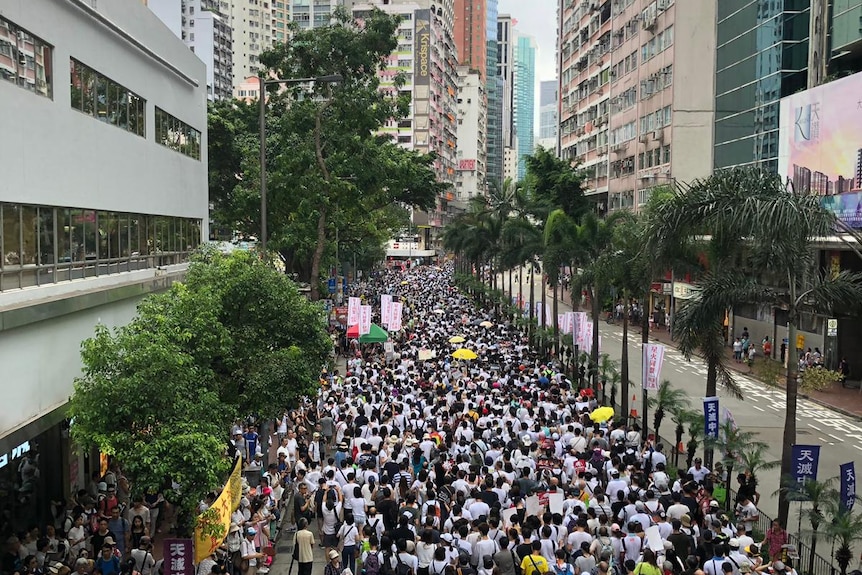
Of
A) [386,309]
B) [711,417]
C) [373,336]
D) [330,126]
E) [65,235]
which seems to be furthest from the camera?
[330,126]

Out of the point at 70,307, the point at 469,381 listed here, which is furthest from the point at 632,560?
the point at 469,381

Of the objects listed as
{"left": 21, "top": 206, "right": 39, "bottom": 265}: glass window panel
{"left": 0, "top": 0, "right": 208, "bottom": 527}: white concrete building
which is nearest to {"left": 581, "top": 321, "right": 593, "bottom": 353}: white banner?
{"left": 0, "top": 0, "right": 208, "bottom": 527}: white concrete building

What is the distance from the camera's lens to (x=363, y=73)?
31062 millimetres

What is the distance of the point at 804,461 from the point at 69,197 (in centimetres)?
1209

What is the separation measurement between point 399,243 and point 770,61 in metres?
70.8

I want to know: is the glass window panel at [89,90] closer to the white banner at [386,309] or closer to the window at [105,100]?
the window at [105,100]

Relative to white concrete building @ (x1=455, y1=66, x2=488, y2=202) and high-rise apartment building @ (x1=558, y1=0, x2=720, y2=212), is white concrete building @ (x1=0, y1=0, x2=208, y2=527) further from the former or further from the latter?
white concrete building @ (x1=455, y1=66, x2=488, y2=202)

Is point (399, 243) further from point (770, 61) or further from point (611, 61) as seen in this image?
point (770, 61)

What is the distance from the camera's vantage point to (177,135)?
66.5ft

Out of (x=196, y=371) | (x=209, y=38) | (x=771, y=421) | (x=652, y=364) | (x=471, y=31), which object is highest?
(x=471, y=31)

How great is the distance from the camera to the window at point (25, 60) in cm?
1089

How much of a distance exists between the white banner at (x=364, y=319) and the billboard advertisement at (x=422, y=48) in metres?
82.4

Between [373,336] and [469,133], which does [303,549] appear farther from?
[469,133]

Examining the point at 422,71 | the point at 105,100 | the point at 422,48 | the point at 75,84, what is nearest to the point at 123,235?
the point at 105,100
